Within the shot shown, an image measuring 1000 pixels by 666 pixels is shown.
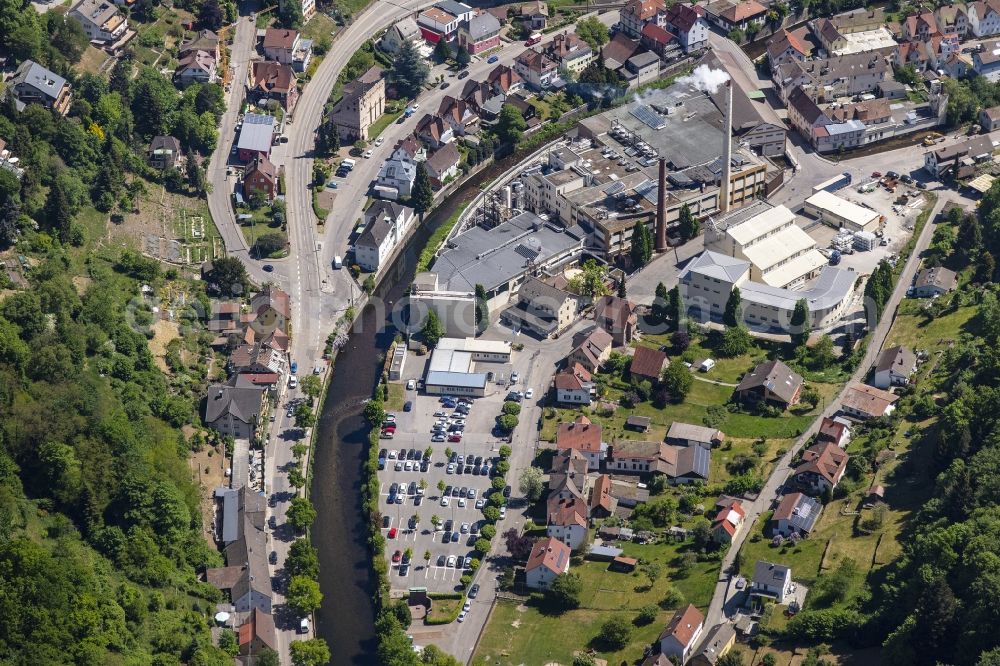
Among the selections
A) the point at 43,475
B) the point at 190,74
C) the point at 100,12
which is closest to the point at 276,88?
the point at 190,74

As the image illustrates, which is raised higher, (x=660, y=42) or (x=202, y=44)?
(x=202, y=44)

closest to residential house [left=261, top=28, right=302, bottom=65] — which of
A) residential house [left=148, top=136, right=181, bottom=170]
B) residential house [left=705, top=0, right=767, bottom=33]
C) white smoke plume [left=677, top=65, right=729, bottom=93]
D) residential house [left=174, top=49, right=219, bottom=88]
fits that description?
residential house [left=174, top=49, right=219, bottom=88]

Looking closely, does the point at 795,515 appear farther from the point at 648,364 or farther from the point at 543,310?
the point at 543,310

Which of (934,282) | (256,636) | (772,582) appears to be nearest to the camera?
(772,582)

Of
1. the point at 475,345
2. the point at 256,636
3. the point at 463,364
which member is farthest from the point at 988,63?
the point at 256,636

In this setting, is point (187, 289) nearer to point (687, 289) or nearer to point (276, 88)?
point (276, 88)

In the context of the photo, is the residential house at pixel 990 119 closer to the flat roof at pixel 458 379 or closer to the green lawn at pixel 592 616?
the flat roof at pixel 458 379
